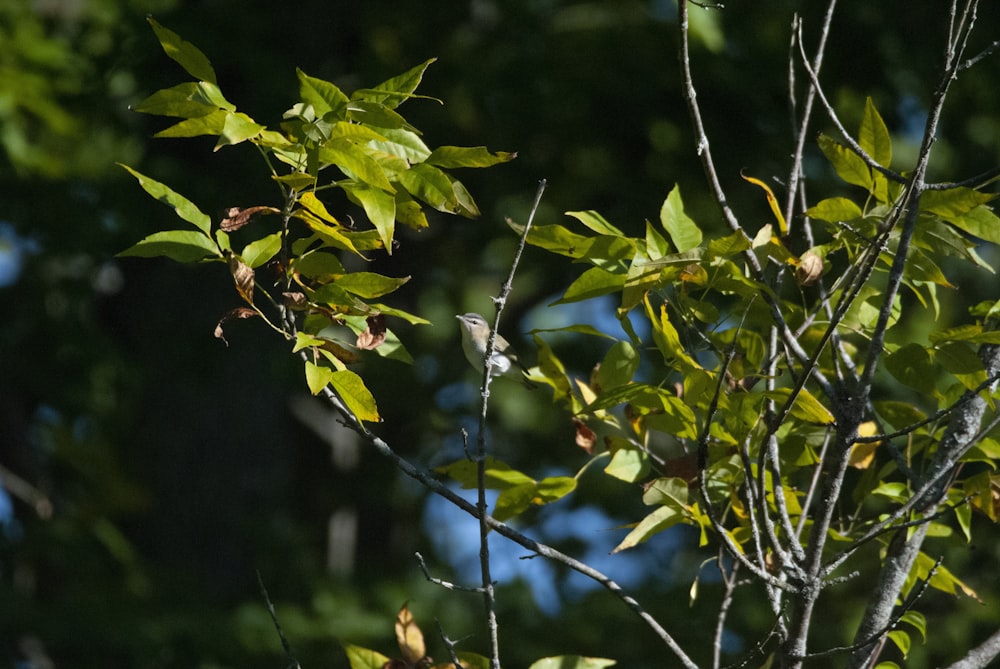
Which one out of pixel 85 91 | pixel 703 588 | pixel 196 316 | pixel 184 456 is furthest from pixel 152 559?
pixel 703 588

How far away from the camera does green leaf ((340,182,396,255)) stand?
1.68 meters

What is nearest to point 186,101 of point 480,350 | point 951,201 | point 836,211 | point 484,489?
point 484,489

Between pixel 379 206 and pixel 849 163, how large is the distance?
0.89 meters

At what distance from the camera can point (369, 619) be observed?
6.61 m

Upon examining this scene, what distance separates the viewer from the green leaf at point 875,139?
1.95 m

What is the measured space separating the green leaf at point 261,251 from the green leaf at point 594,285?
1.68ft

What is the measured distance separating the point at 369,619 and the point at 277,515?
1.24 metres

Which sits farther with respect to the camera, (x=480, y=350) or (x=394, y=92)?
(x=480, y=350)

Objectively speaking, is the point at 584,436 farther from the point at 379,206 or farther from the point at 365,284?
the point at 379,206

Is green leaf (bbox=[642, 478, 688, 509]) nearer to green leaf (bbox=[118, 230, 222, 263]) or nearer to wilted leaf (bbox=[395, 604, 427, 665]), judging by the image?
wilted leaf (bbox=[395, 604, 427, 665])

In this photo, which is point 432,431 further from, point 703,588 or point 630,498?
point 703,588

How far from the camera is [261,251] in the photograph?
1.87 m

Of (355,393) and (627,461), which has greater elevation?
(355,393)

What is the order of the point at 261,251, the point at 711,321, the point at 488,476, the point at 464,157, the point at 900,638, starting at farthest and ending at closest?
the point at 488,476 < the point at 900,638 < the point at 711,321 < the point at 261,251 < the point at 464,157
